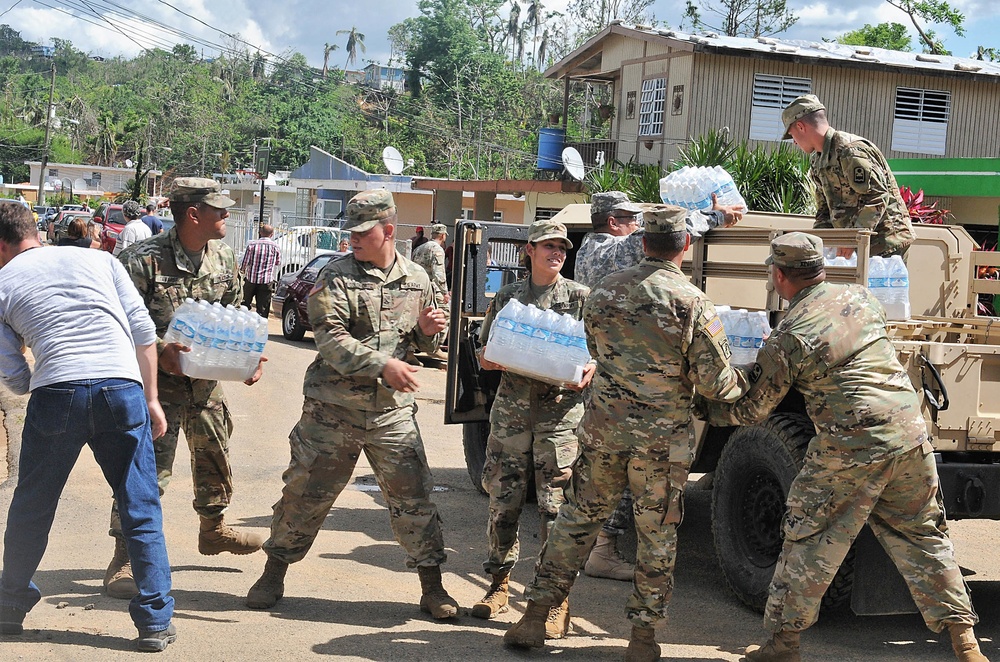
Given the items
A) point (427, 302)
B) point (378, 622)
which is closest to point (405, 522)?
point (378, 622)

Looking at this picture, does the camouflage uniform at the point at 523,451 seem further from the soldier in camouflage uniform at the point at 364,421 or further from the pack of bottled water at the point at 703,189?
the pack of bottled water at the point at 703,189

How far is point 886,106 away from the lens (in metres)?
24.1

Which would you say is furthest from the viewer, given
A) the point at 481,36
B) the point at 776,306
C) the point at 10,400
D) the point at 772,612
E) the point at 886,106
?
the point at 481,36

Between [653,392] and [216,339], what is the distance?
210 cm

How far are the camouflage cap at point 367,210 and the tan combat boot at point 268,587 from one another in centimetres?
168

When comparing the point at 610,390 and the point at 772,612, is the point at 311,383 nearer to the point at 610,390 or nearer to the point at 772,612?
the point at 610,390

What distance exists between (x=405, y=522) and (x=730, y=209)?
97.5 inches

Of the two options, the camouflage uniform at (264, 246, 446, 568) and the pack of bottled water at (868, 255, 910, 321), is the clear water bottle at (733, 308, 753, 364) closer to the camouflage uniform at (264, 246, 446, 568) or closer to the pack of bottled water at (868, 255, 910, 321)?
the pack of bottled water at (868, 255, 910, 321)

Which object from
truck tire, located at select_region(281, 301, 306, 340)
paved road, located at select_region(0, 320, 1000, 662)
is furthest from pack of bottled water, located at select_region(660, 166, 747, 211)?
truck tire, located at select_region(281, 301, 306, 340)

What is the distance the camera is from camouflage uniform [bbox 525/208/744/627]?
4586mm

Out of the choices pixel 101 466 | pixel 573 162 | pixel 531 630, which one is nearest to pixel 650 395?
pixel 531 630

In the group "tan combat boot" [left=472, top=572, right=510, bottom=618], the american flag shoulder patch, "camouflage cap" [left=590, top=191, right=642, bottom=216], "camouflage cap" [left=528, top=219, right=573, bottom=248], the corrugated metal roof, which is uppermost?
the corrugated metal roof

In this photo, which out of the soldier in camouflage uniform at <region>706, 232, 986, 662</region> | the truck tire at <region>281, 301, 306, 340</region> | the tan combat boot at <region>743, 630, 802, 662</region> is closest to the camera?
the soldier in camouflage uniform at <region>706, 232, 986, 662</region>

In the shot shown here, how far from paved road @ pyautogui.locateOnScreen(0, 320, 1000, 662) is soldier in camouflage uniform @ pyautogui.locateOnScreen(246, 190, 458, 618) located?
323 mm
